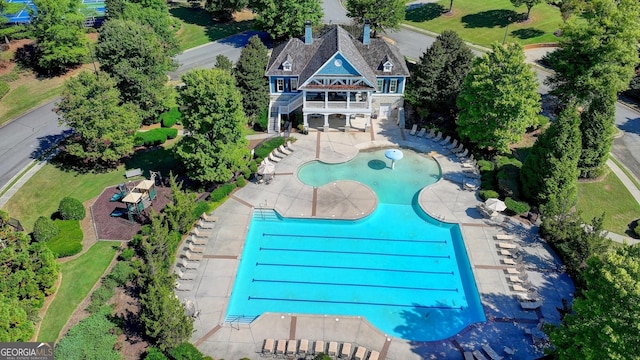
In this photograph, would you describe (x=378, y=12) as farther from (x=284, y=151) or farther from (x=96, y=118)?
(x=96, y=118)

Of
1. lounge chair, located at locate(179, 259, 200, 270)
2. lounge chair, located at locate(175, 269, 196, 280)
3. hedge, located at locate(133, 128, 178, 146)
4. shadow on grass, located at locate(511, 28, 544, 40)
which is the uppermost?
shadow on grass, located at locate(511, 28, 544, 40)

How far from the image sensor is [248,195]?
142 feet

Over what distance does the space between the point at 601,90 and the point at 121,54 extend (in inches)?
1976

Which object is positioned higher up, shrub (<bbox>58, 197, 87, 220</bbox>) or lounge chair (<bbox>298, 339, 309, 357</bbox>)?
shrub (<bbox>58, 197, 87, 220</bbox>)

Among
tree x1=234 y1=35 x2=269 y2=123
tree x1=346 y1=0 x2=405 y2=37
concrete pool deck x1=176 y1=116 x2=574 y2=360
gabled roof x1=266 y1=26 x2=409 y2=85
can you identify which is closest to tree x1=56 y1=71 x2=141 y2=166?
tree x1=234 y1=35 x2=269 y2=123

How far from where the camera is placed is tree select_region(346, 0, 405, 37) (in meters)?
63.8

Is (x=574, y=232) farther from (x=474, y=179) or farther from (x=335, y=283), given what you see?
(x=335, y=283)

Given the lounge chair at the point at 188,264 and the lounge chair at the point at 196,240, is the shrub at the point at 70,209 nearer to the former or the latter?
the lounge chair at the point at 196,240

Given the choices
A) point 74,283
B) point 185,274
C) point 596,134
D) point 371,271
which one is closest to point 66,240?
point 74,283

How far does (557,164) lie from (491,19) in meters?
47.1

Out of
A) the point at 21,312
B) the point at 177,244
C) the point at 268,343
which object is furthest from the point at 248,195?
the point at 21,312

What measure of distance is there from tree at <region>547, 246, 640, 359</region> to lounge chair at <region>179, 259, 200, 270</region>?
2506 centimetres

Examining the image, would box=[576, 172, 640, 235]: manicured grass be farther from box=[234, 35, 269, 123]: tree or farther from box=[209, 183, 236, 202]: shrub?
box=[234, 35, 269, 123]: tree

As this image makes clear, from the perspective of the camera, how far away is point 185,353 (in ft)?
92.8
